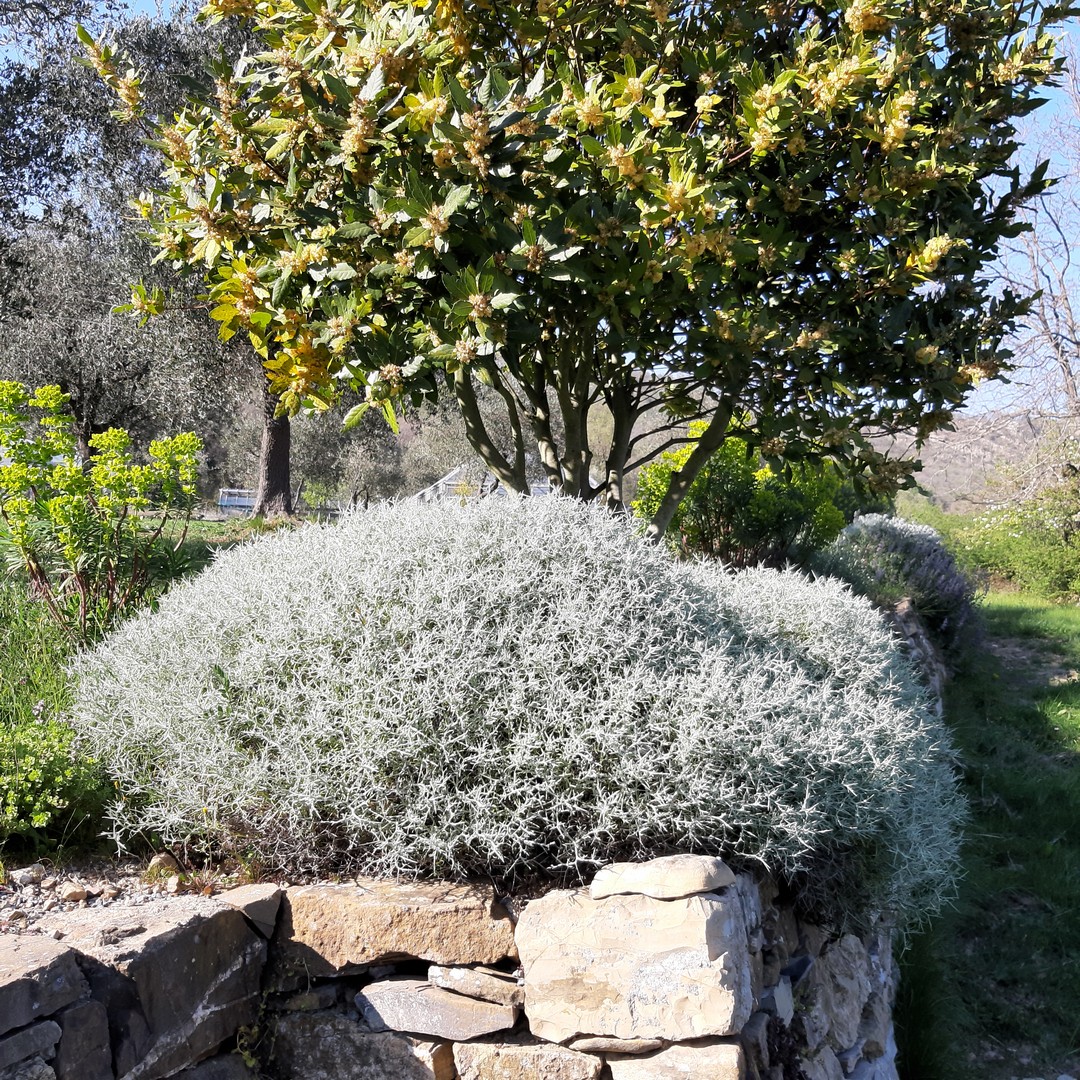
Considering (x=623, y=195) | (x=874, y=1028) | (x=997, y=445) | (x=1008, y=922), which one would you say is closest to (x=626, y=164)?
(x=623, y=195)

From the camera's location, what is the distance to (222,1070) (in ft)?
6.81

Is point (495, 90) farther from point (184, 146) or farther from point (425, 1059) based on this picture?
point (425, 1059)

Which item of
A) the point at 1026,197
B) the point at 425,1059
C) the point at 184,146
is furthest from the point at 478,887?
the point at 1026,197

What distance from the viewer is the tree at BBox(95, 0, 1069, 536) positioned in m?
2.73

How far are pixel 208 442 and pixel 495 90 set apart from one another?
2177 cm

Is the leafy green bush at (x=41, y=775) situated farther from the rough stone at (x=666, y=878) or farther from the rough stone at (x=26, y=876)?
the rough stone at (x=666, y=878)

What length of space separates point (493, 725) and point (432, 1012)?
686 mm

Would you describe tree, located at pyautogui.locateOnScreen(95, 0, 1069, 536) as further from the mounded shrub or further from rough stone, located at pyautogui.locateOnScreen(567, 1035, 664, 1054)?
rough stone, located at pyautogui.locateOnScreen(567, 1035, 664, 1054)

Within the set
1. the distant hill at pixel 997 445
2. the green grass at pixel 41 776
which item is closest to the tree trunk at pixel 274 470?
the distant hill at pixel 997 445

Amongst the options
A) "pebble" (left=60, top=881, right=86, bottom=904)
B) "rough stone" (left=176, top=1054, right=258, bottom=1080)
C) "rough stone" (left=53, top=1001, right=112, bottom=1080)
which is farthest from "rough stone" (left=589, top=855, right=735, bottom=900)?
"pebble" (left=60, top=881, right=86, bottom=904)

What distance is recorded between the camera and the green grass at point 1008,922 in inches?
140

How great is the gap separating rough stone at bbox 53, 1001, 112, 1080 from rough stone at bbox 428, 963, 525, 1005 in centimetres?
71

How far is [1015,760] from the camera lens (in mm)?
6496

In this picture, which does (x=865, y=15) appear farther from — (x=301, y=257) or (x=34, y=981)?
(x=34, y=981)
